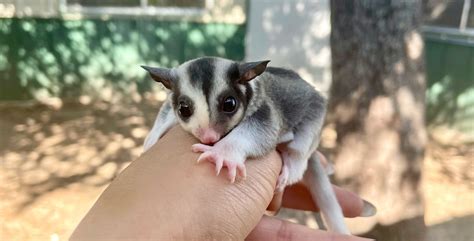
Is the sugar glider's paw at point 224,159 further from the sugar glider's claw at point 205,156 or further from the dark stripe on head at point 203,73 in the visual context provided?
the dark stripe on head at point 203,73

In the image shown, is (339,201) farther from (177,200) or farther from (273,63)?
(273,63)

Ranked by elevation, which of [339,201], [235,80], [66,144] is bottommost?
[66,144]

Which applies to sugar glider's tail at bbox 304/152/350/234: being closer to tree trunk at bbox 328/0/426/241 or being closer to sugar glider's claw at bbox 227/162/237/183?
sugar glider's claw at bbox 227/162/237/183

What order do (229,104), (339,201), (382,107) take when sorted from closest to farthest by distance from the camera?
(229,104), (339,201), (382,107)

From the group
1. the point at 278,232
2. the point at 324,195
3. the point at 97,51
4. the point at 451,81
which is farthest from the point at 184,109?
the point at 97,51

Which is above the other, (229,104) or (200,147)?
(229,104)

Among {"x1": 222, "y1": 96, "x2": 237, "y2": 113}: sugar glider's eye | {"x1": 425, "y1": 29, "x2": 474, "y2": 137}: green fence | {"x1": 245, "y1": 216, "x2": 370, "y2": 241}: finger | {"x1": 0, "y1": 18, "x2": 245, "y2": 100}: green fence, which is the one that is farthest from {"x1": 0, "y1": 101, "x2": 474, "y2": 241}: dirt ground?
{"x1": 222, "y1": 96, "x2": 237, "y2": 113}: sugar glider's eye
